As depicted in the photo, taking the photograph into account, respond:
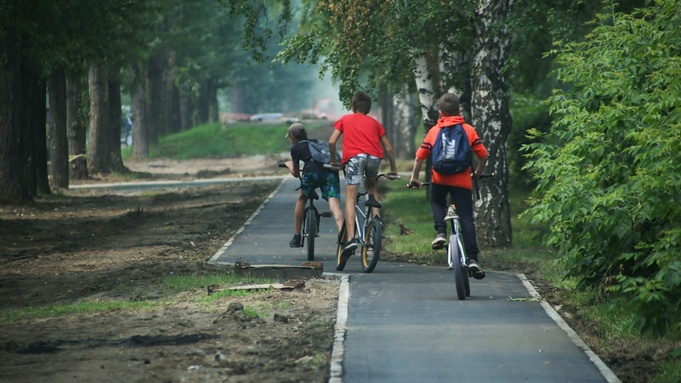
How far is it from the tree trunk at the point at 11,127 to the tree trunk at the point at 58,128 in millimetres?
5511

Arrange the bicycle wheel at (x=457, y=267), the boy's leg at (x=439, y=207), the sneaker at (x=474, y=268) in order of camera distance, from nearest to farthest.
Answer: the bicycle wheel at (x=457, y=267)
the sneaker at (x=474, y=268)
the boy's leg at (x=439, y=207)

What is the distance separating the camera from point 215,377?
888 cm

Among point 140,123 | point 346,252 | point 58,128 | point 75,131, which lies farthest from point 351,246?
point 140,123

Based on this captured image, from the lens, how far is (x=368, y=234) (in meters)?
15.1

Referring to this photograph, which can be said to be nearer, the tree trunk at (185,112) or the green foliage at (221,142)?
the green foliage at (221,142)

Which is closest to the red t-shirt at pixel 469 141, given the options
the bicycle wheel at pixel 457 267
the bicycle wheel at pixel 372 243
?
the bicycle wheel at pixel 457 267

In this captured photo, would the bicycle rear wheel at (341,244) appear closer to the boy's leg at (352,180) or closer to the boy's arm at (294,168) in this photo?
the boy's leg at (352,180)

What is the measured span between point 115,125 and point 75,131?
7.37 metres

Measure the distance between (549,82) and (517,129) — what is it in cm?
1178

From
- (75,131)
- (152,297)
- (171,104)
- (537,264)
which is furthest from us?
(171,104)

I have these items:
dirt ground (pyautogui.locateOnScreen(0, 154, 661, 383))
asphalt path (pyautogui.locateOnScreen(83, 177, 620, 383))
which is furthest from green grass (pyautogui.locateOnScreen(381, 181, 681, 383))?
asphalt path (pyautogui.locateOnScreen(83, 177, 620, 383))

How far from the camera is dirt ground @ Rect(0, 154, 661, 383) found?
9.16 m

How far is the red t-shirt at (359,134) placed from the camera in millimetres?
15273

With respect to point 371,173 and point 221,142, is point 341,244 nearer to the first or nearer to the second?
point 371,173
